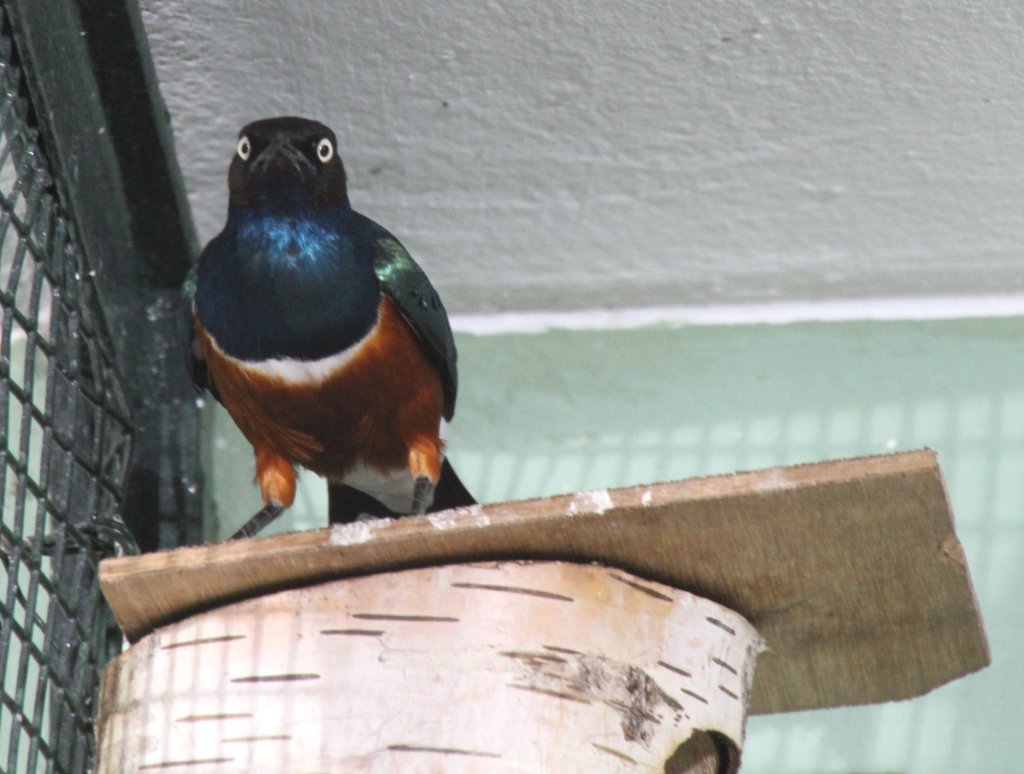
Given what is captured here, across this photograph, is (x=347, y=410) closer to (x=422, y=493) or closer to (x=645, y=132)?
(x=422, y=493)

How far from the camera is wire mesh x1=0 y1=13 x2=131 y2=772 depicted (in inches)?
84.7

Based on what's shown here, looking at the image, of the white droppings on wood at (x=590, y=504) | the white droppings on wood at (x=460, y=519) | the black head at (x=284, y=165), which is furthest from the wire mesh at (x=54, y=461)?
the white droppings on wood at (x=590, y=504)

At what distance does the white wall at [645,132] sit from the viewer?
260cm

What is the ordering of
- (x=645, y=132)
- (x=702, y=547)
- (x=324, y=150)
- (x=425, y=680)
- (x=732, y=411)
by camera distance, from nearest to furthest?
(x=425, y=680) → (x=702, y=547) → (x=324, y=150) → (x=645, y=132) → (x=732, y=411)

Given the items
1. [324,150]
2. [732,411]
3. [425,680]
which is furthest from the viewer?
[732,411]

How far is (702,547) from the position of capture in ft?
6.20

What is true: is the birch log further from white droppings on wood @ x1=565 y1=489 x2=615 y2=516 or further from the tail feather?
the tail feather

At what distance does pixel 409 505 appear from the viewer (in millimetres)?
2855

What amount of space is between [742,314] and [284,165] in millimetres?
1133

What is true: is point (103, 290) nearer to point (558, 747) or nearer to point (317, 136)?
point (317, 136)

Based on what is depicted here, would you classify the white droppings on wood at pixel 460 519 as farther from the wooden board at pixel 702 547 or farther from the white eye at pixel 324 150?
the white eye at pixel 324 150

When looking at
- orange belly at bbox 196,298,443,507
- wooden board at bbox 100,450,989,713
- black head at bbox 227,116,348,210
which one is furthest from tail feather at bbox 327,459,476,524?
wooden board at bbox 100,450,989,713

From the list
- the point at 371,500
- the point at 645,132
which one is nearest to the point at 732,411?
the point at 645,132

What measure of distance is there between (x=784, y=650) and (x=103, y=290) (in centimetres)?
141
